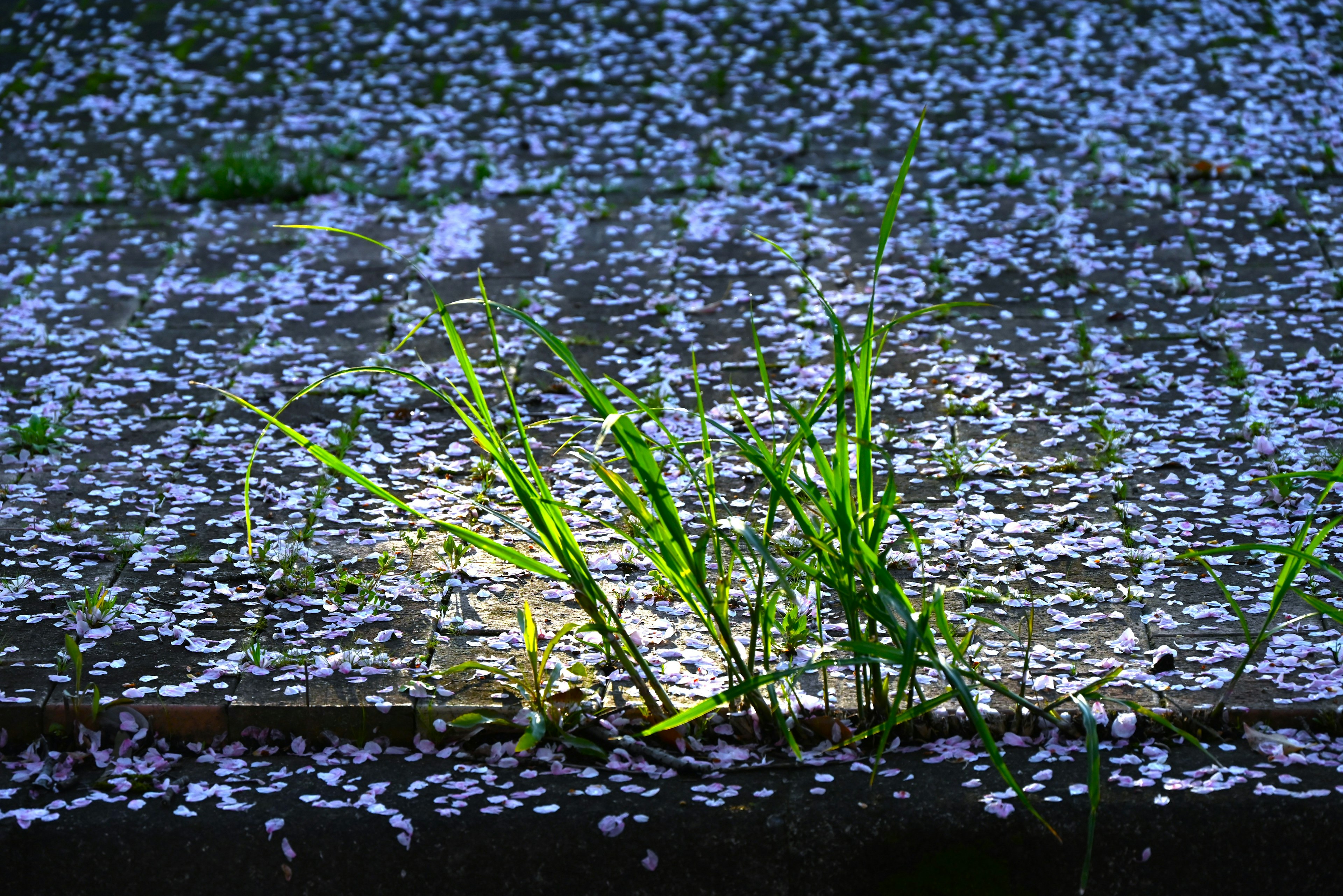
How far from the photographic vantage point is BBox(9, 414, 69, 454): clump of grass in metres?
3.79

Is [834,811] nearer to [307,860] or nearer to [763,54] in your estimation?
[307,860]

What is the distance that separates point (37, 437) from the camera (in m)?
3.79

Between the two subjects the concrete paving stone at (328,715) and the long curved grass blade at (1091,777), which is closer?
the long curved grass blade at (1091,777)

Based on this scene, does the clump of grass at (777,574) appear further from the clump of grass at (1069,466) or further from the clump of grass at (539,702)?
the clump of grass at (1069,466)

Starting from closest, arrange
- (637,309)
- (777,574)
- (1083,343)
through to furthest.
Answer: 1. (777,574)
2. (1083,343)
3. (637,309)

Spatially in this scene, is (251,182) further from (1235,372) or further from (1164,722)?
(1164,722)

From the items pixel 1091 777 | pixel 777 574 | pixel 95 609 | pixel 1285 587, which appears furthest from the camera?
pixel 95 609

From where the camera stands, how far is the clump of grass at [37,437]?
3795 mm

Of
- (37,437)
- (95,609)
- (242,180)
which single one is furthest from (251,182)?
(95,609)

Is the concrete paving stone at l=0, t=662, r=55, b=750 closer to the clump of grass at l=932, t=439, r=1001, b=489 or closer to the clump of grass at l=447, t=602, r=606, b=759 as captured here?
the clump of grass at l=447, t=602, r=606, b=759

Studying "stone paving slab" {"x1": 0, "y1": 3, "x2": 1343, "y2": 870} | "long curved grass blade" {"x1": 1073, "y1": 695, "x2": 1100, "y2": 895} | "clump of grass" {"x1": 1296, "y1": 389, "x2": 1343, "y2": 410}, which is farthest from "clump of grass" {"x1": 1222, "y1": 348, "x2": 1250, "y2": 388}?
"long curved grass blade" {"x1": 1073, "y1": 695, "x2": 1100, "y2": 895}

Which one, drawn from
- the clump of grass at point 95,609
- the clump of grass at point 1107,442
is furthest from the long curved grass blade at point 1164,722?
the clump of grass at point 95,609

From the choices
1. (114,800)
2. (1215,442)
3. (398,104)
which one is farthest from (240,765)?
(398,104)

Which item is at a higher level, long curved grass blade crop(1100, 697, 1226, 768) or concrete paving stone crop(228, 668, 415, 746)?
long curved grass blade crop(1100, 697, 1226, 768)
